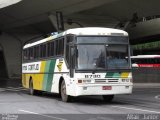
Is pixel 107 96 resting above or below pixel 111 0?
below

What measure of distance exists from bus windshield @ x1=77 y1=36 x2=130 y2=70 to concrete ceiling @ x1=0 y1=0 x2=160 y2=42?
22.4 metres

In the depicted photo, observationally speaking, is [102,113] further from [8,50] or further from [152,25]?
[8,50]

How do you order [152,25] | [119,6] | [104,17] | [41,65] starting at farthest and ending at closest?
1. [152,25]
2. [104,17]
3. [119,6]
4. [41,65]

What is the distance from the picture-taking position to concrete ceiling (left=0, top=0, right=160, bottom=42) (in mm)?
43875

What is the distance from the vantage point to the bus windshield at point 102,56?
63.0 feet

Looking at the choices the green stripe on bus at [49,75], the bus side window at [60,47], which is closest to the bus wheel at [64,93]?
the bus side window at [60,47]

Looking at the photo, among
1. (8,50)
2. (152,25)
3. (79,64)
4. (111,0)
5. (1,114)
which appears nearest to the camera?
(1,114)

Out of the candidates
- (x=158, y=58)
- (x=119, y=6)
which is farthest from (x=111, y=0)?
(x=158, y=58)

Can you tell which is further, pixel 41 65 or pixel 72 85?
pixel 41 65

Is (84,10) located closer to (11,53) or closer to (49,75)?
(49,75)

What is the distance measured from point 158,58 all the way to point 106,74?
4737 cm

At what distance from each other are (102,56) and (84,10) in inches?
1103

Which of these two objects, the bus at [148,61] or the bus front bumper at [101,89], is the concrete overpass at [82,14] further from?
the bus front bumper at [101,89]

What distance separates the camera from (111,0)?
41531 millimetres
